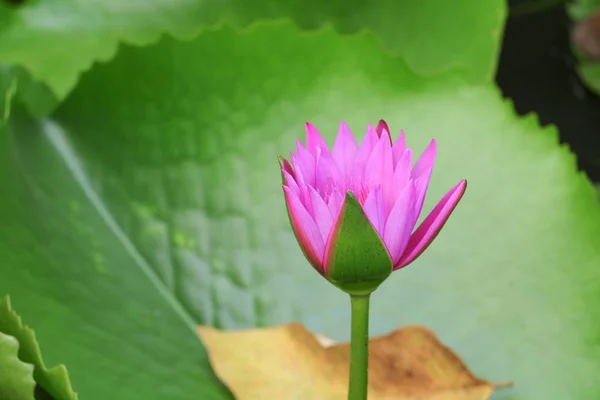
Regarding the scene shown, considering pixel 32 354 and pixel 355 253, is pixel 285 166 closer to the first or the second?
pixel 355 253

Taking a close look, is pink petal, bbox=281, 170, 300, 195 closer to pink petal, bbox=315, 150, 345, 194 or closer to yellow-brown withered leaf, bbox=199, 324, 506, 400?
pink petal, bbox=315, 150, 345, 194

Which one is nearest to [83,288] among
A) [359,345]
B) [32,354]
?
[32,354]

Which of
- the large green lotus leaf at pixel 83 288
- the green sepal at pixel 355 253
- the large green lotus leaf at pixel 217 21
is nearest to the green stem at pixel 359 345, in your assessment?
the green sepal at pixel 355 253

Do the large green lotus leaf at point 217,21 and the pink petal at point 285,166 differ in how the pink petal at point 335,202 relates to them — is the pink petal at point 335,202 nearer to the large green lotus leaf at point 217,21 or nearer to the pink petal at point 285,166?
the pink petal at point 285,166

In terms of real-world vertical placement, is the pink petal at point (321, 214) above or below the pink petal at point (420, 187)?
below

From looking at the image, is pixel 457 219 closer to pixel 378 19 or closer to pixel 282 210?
pixel 282 210

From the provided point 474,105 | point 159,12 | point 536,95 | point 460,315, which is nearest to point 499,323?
point 460,315
